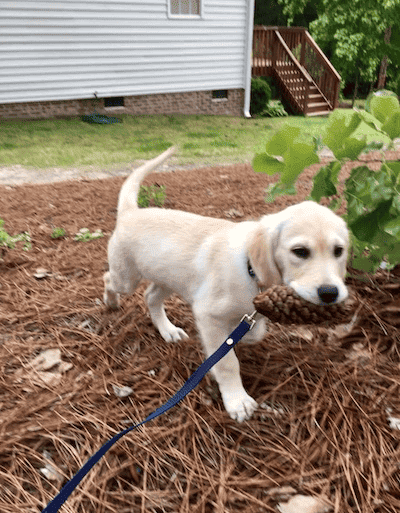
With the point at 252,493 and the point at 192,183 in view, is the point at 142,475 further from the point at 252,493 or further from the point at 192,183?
the point at 192,183

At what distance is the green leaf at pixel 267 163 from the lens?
7.64 feet

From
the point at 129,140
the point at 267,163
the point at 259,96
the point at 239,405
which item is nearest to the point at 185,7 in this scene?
the point at 259,96

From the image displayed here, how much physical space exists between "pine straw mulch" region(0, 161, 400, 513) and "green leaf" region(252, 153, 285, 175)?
3.09ft

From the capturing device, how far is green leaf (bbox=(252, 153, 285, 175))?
2.33 metres

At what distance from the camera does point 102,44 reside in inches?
Answer: 456

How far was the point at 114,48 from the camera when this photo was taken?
11789 mm

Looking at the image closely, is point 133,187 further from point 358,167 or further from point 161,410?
point 161,410

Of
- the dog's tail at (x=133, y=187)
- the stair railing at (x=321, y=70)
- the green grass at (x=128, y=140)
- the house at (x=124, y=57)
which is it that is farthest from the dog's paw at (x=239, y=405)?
the stair railing at (x=321, y=70)

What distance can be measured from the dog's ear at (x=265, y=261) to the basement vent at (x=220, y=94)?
537 inches

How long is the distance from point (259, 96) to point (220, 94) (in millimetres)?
1606

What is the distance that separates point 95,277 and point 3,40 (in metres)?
9.99

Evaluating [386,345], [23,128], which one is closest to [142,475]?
[386,345]

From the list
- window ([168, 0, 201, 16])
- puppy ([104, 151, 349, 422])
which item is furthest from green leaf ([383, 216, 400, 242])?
window ([168, 0, 201, 16])

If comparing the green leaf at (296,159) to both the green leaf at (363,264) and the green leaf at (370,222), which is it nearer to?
the green leaf at (370,222)
